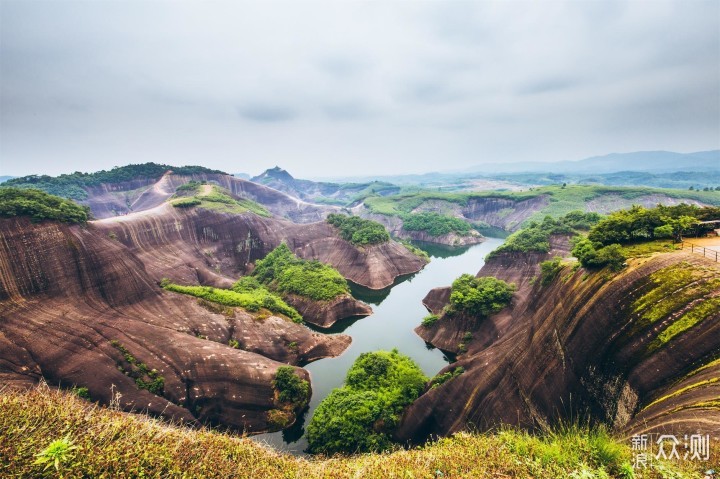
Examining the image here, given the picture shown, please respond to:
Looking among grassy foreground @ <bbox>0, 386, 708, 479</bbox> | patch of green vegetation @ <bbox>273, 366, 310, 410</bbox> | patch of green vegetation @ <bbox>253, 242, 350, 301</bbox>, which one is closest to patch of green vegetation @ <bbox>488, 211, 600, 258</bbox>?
patch of green vegetation @ <bbox>253, 242, 350, 301</bbox>

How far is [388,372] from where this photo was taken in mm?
25094

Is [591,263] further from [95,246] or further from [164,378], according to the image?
[95,246]

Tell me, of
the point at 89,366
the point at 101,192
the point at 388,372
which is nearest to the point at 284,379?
the point at 388,372

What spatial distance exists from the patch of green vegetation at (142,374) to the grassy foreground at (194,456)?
1867 centimetres

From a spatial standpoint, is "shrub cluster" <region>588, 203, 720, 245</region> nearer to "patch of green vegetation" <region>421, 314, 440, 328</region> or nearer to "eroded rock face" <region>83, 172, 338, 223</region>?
"patch of green vegetation" <region>421, 314, 440, 328</region>

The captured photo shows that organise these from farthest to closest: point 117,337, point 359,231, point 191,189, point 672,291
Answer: point 191,189 → point 359,231 → point 117,337 → point 672,291

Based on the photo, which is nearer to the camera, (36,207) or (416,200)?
(36,207)

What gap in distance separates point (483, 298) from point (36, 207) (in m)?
42.7

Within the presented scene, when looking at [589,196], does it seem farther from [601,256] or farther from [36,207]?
[36,207]

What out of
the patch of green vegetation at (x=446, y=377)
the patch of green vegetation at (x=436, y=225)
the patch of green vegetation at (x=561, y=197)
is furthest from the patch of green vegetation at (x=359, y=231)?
the patch of green vegetation at (x=561, y=197)

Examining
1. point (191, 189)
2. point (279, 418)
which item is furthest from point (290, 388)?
point (191, 189)

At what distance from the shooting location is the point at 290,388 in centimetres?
2553

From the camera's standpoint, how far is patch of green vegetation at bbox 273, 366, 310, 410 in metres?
25.3

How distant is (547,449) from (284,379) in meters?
21.8
